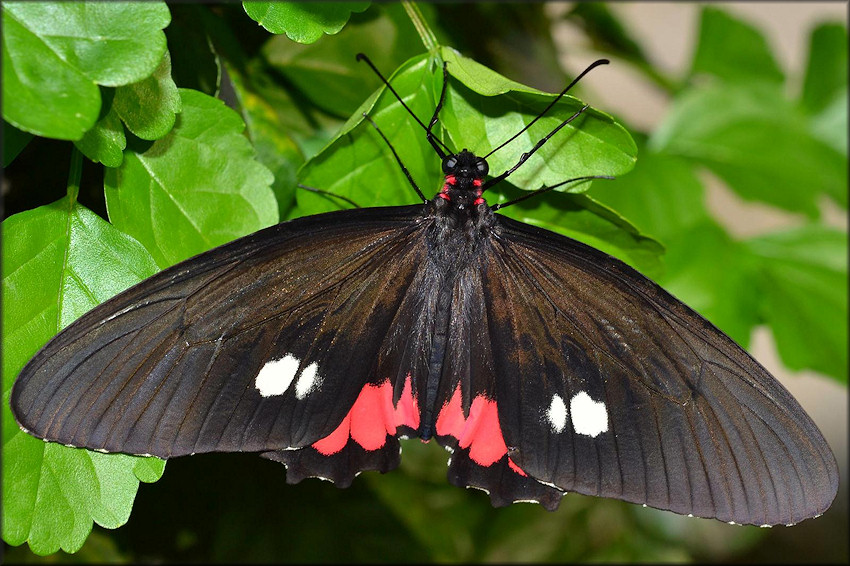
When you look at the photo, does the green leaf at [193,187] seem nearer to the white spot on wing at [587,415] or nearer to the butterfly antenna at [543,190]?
the butterfly antenna at [543,190]

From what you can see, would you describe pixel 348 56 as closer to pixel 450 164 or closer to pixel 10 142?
pixel 450 164

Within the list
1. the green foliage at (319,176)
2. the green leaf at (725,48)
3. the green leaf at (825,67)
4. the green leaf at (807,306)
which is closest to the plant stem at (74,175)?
the green foliage at (319,176)

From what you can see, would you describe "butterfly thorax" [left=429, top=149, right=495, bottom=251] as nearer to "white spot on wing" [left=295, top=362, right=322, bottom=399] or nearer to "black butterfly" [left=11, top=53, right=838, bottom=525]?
"black butterfly" [left=11, top=53, right=838, bottom=525]

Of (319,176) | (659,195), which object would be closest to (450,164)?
(319,176)

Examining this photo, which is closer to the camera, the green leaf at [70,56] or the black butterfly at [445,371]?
the green leaf at [70,56]

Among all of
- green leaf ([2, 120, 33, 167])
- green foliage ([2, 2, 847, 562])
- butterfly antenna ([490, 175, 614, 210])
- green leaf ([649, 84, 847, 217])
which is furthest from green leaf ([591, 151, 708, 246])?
green leaf ([2, 120, 33, 167])

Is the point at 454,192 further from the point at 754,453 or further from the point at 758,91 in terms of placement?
the point at 758,91
